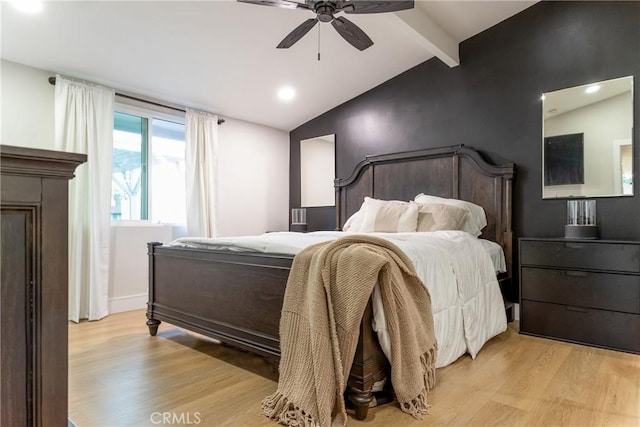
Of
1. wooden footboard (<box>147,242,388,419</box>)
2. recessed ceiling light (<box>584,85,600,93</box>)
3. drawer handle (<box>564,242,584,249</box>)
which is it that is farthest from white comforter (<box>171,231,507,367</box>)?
recessed ceiling light (<box>584,85,600,93</box>)

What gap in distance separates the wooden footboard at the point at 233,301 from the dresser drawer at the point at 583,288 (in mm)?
1815

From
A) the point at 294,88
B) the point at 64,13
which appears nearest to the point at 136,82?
the point at 64,13

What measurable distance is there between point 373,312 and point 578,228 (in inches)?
87.0

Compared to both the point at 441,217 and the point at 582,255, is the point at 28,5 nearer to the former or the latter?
the point at 441,217

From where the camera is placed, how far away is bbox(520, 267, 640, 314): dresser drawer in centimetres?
254

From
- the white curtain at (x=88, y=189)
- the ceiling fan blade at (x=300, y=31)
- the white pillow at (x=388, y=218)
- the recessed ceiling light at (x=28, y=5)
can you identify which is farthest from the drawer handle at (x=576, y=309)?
the recessed ceiling light at (x=28, y=5)

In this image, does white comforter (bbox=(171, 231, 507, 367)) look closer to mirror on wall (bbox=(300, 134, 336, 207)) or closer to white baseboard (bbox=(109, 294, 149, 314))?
white baseboard (bbox=(109, 294, 149, 314))

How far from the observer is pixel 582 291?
271 cm

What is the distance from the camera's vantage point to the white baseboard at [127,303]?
3672mm

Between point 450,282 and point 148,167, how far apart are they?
337 cm

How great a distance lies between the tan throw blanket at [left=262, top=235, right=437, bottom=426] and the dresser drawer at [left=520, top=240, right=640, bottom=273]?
63.1 inches

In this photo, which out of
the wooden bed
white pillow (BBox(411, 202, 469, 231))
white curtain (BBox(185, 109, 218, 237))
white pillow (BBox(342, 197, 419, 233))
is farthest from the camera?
white curtain (BBox(185, 109, 218, 237))

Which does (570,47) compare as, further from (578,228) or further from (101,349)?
(101,349)

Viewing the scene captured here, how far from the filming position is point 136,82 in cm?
362
